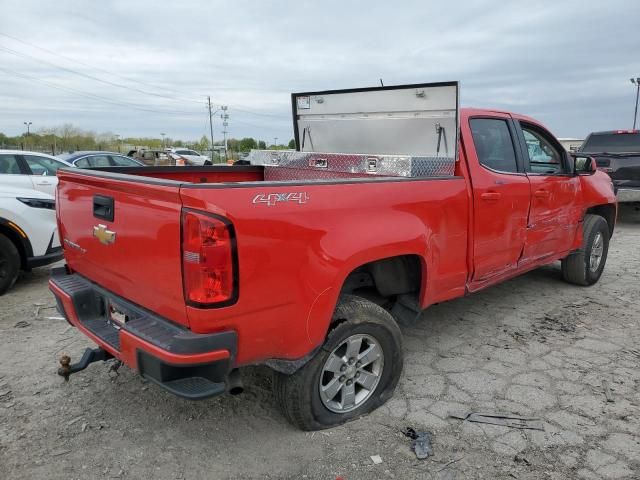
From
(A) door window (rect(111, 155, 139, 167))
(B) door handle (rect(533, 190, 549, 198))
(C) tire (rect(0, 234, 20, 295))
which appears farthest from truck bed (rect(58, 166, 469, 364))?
(A) door window (rect(111, 155, 139, 167))

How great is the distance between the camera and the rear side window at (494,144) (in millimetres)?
3906

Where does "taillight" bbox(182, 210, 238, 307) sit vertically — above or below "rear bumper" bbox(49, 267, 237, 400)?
above

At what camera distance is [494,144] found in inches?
161

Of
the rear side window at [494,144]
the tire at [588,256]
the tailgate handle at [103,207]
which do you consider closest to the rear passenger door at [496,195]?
the rear side window at [494,144]

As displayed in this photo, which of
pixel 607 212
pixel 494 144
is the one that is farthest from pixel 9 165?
pixel 607 212

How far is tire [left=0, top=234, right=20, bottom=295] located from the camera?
5367mm

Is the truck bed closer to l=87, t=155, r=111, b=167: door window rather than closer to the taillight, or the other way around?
the taillight

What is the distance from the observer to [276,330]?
2477mm

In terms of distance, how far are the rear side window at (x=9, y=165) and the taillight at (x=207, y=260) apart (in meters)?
6.26

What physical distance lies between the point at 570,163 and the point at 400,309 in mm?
2703

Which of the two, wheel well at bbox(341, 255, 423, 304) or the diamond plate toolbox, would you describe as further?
the diamond plate toolbox

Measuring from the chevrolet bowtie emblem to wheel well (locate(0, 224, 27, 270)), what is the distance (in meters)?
3.33

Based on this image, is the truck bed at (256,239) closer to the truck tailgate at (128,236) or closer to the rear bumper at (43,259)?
the truck tailgate at (128,236)

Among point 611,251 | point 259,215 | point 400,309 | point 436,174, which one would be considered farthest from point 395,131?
point 611,251
